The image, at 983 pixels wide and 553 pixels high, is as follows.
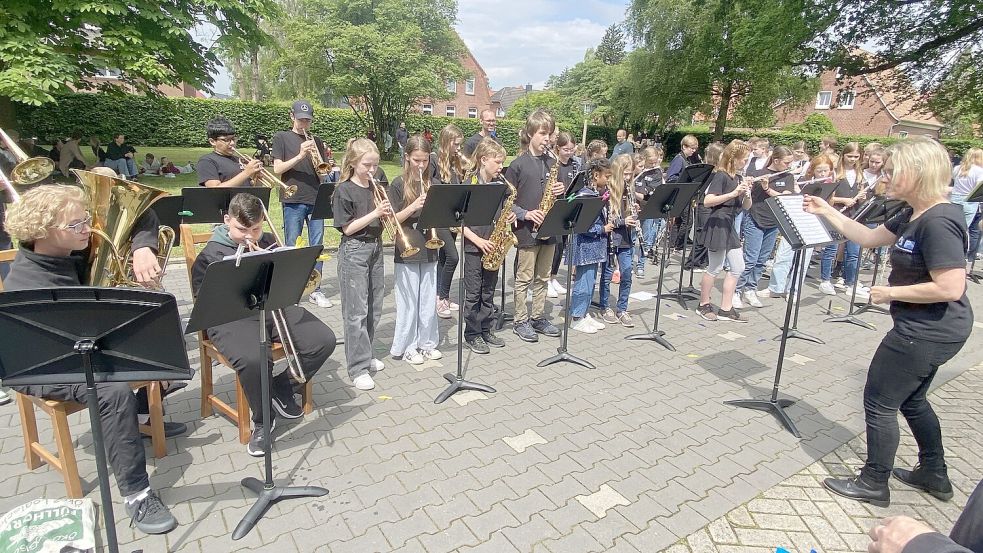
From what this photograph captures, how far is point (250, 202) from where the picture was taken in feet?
12.5

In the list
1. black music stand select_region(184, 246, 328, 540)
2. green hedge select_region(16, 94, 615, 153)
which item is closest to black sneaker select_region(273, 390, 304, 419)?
black music stand select_region(184, 246, 328, 540)

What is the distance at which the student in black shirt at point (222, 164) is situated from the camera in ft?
19.7

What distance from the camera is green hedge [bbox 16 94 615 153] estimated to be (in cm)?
2225

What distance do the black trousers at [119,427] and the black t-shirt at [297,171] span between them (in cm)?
396

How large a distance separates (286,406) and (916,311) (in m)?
4.35

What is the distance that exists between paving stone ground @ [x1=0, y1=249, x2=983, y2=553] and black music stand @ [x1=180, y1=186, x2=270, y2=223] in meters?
1.42

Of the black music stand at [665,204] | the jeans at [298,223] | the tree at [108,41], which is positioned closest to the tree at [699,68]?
the black music stand at [665,204]

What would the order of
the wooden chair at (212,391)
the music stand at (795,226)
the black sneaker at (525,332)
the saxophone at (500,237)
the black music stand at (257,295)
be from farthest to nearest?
1. the black sneaker at (525,332)
2. the saxophone at (500,237)
3. the music stand at (795,226)
4. the wooden chair at (212,391)
5. the black music stand at (257,295)

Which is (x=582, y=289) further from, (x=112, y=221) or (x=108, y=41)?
(x=108, y=41)

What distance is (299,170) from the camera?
22.6 feet

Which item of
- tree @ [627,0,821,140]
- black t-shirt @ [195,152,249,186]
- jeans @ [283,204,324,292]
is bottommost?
jeans @ [283,204,324,292]

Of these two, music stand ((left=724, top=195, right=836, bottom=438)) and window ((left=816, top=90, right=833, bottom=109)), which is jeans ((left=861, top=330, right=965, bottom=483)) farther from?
window ((left=816, top=90, right=833, bottom=109))

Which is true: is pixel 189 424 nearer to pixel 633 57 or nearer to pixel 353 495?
pixel 353 495

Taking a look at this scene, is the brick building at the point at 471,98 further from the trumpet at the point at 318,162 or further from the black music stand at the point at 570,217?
the black music stand at the point at 570,217
